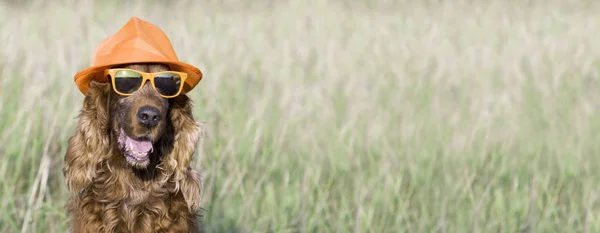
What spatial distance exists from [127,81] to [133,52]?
0.12m

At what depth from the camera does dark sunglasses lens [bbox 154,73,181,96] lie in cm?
342

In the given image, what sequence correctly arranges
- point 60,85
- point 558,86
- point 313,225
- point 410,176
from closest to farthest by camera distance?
point 313,225 → point 410,176 → point 60,85 → point 558,86

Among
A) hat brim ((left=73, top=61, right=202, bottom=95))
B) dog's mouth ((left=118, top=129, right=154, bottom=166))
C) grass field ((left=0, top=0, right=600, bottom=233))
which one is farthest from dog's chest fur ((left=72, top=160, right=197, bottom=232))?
grass field ((left=0, top=0, right=600, bottom=233))

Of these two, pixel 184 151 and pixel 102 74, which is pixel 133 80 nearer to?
pixel 102 74

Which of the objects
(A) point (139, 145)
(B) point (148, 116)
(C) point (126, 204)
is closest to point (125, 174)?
(C) point (126, 204)

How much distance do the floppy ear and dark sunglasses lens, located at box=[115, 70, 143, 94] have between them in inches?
10.4

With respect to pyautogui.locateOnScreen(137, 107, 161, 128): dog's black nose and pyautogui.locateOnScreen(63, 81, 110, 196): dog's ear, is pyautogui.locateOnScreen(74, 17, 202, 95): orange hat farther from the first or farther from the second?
pyautogui.locateOnScreen(137, 107, 161, 128): dog's black nose

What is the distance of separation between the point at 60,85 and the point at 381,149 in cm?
221

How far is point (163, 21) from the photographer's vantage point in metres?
9.48

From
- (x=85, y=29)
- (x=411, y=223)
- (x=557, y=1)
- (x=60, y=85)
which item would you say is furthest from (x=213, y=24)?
(x=557, y=1)

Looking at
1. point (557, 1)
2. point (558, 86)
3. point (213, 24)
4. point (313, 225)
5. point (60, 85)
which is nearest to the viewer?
point (313, 225)

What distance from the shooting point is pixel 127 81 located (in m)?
3.38

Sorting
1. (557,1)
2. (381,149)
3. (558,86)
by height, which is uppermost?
(557,1)

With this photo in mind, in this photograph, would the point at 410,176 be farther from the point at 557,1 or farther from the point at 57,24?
the point at 557,1
